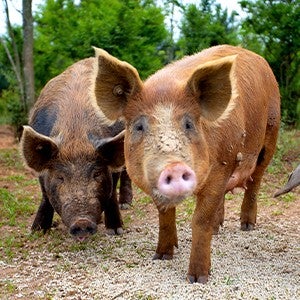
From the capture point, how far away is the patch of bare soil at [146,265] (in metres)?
4.34

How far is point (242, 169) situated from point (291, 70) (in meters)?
10.1

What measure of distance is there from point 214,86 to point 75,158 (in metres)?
1.75

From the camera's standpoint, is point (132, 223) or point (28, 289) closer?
point (28, 289)

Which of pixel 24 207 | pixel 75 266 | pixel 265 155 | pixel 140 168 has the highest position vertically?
pixel 140 168

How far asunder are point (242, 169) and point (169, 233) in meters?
0.77

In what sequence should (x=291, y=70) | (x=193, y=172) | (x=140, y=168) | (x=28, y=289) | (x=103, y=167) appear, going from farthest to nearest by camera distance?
(x=291, y=70)
(x=103, y=167)
(x=28, y=289)
(x=140, y=168)
(x=193, y=172)

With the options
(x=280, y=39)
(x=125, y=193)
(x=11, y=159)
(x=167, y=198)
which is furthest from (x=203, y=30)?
(x=167, y=198)

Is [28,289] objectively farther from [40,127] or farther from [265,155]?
[265,155]

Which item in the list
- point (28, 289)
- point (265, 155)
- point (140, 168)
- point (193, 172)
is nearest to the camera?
point (193, 172)

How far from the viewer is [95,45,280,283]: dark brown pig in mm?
3703

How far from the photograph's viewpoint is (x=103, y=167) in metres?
5.54

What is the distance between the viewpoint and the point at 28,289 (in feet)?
15.1

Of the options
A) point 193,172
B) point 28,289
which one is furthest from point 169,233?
point 193,172

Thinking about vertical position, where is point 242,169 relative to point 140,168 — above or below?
below
